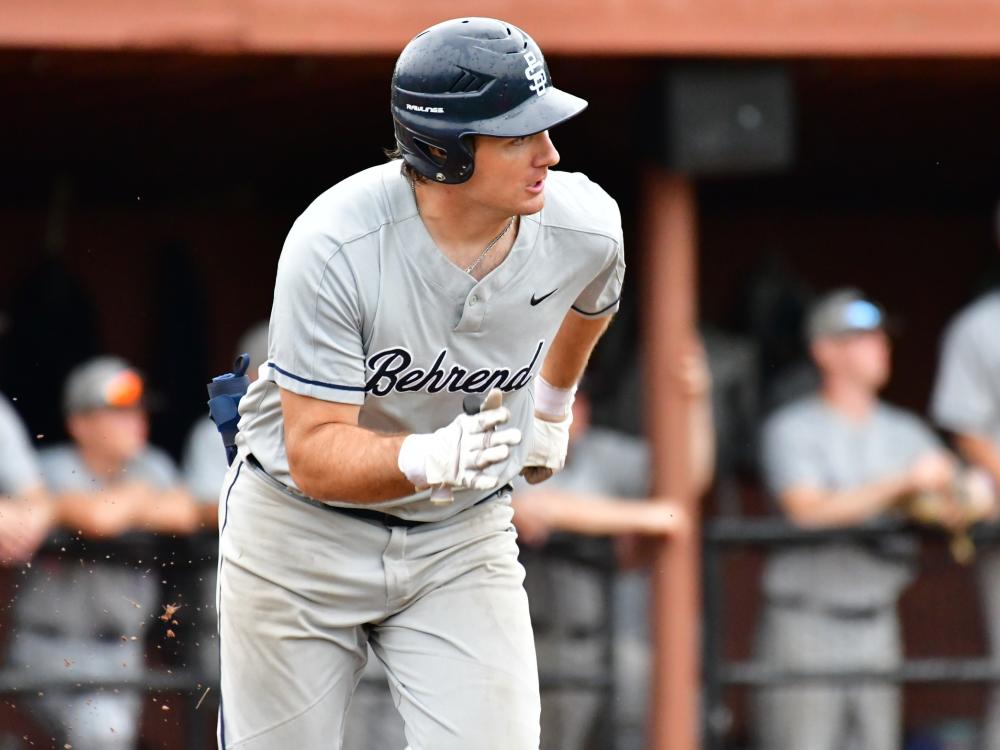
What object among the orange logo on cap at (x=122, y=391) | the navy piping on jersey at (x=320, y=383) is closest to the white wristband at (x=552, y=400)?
the navy piping on jersey at (x=320, y=383)

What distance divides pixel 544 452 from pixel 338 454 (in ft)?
2.25

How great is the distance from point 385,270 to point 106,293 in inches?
189

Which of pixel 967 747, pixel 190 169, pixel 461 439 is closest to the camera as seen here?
pixel 461 439

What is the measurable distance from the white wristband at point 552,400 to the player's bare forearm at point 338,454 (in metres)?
0.65

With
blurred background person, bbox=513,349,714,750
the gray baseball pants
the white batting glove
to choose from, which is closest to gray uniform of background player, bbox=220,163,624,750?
the gray baseball pants

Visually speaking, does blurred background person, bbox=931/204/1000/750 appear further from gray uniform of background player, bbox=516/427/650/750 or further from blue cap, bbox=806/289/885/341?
gray uniform of background player, bbox=516/427/650/750

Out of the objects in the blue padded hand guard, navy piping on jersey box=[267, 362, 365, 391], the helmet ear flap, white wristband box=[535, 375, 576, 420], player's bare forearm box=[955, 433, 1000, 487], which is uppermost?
the helmet ear flap

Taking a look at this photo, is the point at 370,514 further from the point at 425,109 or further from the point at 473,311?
the point at 425,109

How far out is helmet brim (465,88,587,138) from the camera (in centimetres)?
323

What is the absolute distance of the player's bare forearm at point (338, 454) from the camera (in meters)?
3.19

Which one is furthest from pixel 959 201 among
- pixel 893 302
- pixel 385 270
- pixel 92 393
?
pixel 385 270

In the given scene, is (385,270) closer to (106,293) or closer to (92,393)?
(92,393)

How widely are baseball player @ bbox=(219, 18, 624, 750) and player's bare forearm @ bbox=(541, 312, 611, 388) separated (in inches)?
1.6

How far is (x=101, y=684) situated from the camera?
561cm
